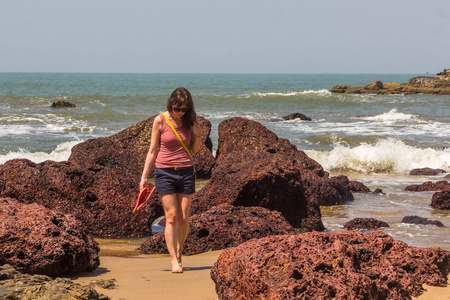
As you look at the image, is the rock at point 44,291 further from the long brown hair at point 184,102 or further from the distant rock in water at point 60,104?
the distant rock in water at point 60,104

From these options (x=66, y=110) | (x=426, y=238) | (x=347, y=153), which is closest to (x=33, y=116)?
(x=66, y=110)

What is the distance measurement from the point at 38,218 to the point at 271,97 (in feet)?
125

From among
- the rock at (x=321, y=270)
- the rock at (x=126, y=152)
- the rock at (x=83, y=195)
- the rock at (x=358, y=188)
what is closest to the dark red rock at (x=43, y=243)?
the rock at (x=321, y=270)

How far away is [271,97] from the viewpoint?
41562mm

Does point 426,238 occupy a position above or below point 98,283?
below

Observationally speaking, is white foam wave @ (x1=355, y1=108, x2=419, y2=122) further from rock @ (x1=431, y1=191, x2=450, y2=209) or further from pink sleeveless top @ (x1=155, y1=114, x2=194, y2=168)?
pink sleeveless top @ (x1=155, y1=114, x2=194, y2=168)

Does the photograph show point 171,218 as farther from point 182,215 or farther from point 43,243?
point 43,243

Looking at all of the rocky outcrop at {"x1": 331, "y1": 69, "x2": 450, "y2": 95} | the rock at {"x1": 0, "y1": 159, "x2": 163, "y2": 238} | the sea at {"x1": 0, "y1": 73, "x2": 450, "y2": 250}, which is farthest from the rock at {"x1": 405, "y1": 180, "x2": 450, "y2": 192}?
the rocky outcrop at {"x1": 331, "y1": 69, "x2": 450, "y2": 95}

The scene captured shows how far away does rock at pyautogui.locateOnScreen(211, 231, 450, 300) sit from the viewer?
10.1ft

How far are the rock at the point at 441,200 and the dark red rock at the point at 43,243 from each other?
579cm

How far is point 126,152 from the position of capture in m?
10.4

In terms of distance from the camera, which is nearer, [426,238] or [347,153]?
[426,238]

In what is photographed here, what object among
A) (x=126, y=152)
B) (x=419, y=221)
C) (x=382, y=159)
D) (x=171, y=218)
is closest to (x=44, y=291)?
(x=171, y=218)

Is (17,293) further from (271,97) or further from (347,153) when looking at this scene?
(271,97)
